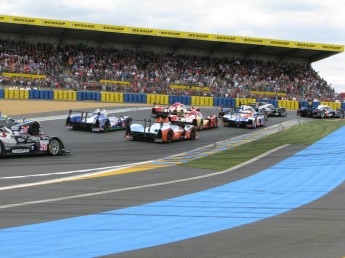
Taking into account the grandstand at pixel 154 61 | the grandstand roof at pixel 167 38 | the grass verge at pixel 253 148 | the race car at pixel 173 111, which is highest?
the grandstand roof at pixel 167 38

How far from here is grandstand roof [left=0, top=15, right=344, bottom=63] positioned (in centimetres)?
4744

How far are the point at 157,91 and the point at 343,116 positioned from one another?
638 inches

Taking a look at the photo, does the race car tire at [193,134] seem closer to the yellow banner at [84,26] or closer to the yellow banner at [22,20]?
the yellow banner at [84,26]

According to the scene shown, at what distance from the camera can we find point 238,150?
1977cm

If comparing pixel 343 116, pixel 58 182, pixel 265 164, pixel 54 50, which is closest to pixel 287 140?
pixel 265 164

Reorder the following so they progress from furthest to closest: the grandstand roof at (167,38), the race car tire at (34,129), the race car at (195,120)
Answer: the grandstand roof at (167,38), the race car at (195,120), the race car tire at (34,129)

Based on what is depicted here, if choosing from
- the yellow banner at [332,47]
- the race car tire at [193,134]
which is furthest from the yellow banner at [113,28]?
the race car tire at [193,134]

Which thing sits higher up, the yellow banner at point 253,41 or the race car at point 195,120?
the yellow banner at point 253,41

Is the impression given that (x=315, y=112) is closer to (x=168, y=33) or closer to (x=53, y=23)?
Answer: (x=168, y=33)

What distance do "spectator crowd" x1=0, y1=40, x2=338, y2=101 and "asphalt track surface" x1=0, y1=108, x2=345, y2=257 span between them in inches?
1022

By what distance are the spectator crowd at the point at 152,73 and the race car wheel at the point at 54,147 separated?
24.1 m

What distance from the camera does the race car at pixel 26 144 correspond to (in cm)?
1548

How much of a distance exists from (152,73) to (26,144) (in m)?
33.8

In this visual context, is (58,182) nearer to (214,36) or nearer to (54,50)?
(54,50)
